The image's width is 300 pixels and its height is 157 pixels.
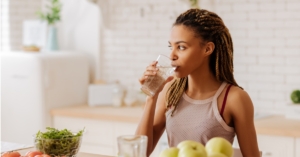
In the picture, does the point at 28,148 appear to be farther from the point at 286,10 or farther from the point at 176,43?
the point at 286,10

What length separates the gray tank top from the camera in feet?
8.88

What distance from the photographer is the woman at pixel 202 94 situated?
8.62ft

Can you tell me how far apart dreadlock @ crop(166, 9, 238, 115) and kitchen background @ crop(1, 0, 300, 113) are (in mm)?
1650

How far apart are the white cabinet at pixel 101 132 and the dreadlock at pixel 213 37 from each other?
1620mm

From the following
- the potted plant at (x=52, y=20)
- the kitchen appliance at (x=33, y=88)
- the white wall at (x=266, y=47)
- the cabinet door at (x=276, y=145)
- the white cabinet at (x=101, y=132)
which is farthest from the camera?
the potted plant at (x=52, y=20)

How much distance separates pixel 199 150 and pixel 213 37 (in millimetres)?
1035

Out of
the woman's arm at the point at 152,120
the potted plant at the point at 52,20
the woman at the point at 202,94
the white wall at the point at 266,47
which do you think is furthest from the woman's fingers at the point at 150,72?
the potted plant at the point at 52,20

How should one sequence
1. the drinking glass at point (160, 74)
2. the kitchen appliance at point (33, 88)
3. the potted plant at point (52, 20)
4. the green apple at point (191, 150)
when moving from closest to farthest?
the green apple at point (191, 150), the drinking glass at point (160, 74), the kitchen appliance at point (33, 88), the potted plant at point (52, 20)

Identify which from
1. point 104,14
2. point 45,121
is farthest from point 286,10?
point 45,121

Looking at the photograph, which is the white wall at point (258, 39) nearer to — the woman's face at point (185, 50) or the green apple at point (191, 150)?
the woman's face at point (185, 50)

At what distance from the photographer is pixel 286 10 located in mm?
4258

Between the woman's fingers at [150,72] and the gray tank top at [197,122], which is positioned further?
the gray tank top at [197,122]

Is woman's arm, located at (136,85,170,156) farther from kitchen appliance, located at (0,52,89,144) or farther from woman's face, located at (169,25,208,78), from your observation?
kitchen appliance, located at (0,52,89,144)

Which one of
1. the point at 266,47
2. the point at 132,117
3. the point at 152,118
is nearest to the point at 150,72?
the point at 152,118
